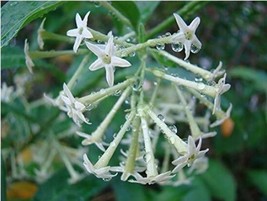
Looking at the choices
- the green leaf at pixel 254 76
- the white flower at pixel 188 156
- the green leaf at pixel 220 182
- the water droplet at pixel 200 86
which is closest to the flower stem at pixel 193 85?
the water droplet at pixel 200 86

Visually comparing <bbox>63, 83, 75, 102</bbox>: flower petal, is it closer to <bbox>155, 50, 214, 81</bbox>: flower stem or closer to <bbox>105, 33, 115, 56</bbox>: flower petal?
<bbox>105, 33, 115, 56</bbox>: flower petal

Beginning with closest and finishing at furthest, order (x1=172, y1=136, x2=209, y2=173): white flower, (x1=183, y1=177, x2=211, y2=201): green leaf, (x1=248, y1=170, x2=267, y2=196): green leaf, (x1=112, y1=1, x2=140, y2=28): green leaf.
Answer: (x1=172, y1=136, x2=209, y2=173): white flower < (x1=112, y1=1, x2=140, y2=28): green leaf < (x1=183, y1=177, x2=211, y2=201): green leaf < (x1=248, y1=170, x2=267, y2=196): green leaf

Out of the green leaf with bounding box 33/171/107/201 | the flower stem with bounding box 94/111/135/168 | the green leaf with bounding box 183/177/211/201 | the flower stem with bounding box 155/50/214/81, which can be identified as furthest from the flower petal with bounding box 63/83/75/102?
the green leaf with bounding box 183/177/211/201

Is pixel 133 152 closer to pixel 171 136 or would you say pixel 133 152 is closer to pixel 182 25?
pixel 171 136

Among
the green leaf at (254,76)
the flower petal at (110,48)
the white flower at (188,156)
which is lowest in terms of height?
the green leaf at (254,76)

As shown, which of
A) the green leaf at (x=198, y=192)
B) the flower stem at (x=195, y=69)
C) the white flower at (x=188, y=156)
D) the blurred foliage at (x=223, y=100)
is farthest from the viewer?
the green leaf at (x=198, y=192)

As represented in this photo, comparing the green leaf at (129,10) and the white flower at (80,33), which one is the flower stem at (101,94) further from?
the green leaf at (129,10)
